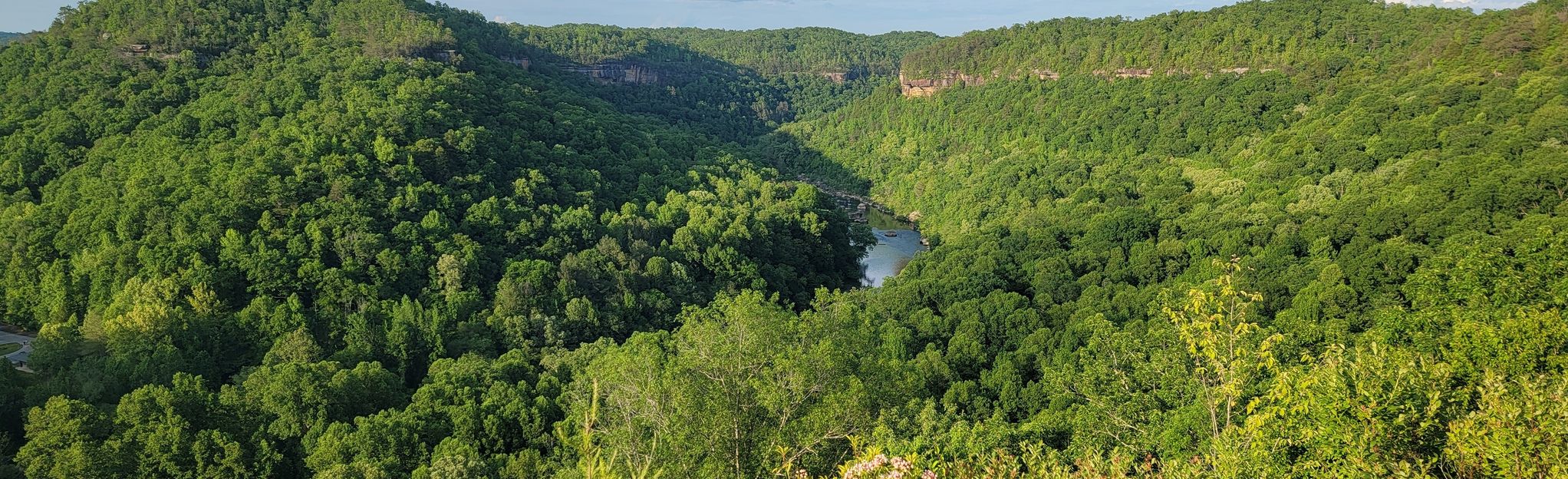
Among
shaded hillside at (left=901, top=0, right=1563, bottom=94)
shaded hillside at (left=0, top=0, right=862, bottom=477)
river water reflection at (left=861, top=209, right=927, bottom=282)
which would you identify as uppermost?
shaded hillside at (left=901, top=0, right=1563, bottom=94)

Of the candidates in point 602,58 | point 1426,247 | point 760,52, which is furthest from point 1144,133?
point 760,52

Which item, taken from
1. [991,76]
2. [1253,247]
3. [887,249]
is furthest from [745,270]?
[991,76]

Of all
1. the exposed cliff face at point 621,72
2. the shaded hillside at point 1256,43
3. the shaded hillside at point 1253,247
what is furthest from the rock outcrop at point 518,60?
the shaded hillside at point 1256,43

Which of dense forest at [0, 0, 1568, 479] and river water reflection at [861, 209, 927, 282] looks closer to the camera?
dense forest at [0, 0, 1568, 479]

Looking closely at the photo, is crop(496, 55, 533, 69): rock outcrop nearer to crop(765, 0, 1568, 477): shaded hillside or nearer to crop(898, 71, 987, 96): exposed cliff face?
crop(765, 0, 1568, 477): shaded hillside

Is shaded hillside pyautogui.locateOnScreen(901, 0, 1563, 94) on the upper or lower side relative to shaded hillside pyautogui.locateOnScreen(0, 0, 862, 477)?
upper

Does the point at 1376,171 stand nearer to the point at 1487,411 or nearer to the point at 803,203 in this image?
the point at 803,203

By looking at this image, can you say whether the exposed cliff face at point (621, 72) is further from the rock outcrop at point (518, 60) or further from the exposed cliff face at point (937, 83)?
the exposed cliff face at point (937, 83)

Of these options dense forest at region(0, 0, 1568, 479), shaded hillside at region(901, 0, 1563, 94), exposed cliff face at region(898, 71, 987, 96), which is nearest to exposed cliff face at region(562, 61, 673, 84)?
exposed cliff face at region(898, 71, 987, 96)
